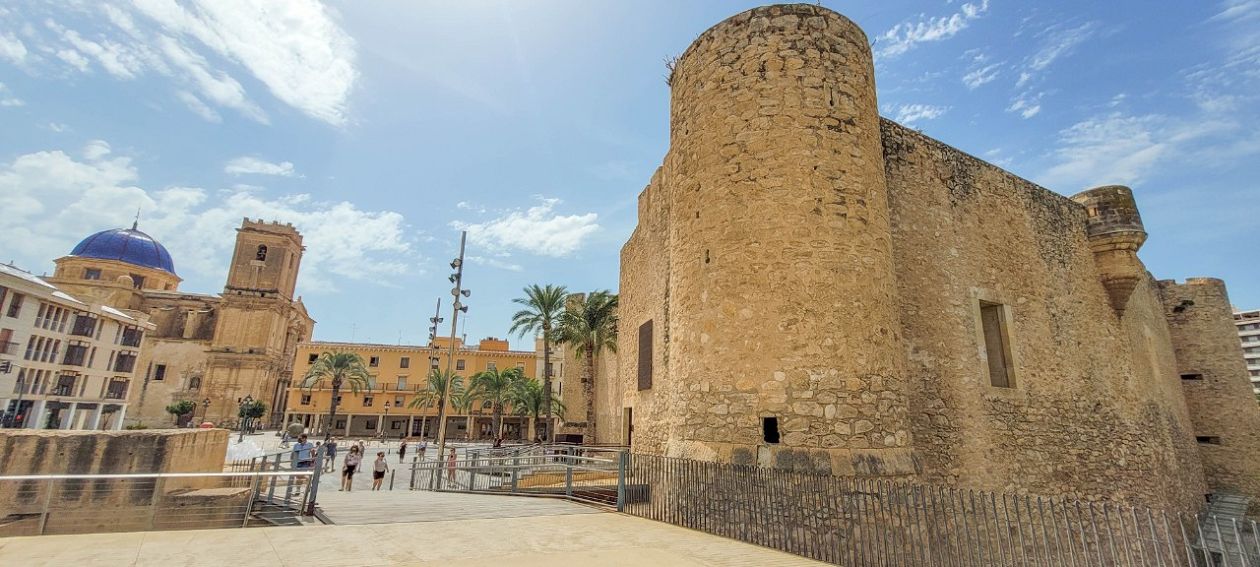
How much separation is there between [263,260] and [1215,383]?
7535 centimetres

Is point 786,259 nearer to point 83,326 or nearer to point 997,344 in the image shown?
point 997,344

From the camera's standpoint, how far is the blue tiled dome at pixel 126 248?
203 feet

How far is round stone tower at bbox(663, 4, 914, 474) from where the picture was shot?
7.93m

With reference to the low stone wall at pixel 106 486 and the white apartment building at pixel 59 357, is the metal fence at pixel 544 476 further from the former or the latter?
the white apartment building at pixel 59 357

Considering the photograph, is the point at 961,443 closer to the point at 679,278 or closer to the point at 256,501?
the point at 679,278

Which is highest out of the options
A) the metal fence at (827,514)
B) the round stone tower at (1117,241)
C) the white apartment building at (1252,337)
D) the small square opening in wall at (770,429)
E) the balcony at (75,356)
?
the white apartment building at (1252,337)

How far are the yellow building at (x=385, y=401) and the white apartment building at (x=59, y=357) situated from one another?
14.1 m

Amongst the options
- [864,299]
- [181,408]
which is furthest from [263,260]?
[864,299]

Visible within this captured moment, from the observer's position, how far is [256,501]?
8.75m

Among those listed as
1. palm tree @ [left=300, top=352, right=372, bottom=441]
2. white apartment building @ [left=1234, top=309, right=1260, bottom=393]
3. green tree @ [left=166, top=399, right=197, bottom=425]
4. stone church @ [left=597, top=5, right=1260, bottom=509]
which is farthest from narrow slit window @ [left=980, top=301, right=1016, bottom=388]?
white apartment building @ [left=1234, top=309, right=1260, bottom=393]

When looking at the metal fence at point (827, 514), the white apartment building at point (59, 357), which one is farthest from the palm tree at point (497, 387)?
the metal fence at point (827, 514)

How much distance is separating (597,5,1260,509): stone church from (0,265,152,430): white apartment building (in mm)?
40787

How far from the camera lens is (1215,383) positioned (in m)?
20.5

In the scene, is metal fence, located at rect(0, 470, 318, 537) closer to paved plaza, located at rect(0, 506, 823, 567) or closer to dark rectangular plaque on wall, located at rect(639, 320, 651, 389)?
paved plaza, located at rect(0, 506, 823, 567)
